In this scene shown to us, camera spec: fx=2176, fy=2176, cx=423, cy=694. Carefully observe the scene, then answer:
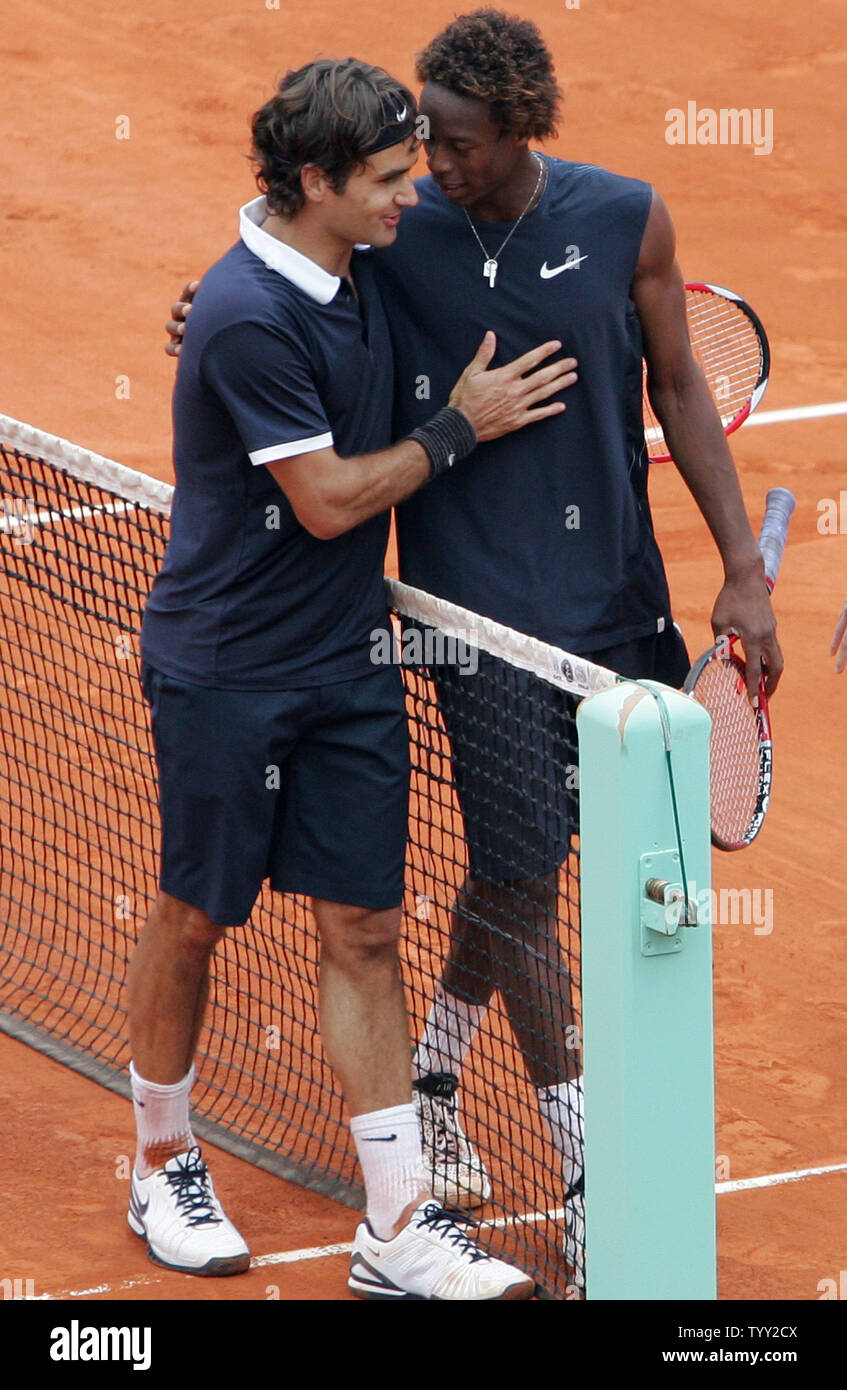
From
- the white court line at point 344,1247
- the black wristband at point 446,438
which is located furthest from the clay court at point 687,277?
the black wristband at point 446,438

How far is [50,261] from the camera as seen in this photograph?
1258 cm

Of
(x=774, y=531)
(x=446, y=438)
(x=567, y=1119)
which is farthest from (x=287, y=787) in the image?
(x=774, y=531)

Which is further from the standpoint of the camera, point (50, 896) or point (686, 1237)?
point (50, 896)

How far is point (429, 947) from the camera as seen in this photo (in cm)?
541

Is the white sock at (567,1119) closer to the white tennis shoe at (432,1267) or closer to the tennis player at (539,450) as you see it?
the tennis player at (539,450)

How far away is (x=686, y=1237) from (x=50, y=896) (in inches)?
111

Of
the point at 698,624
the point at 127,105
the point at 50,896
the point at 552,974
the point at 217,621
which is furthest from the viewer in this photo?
the point at 127,105

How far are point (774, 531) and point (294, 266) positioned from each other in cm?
146

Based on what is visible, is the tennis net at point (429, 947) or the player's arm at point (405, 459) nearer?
the player's arm at point (405, 459)

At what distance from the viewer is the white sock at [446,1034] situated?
4.71 meters

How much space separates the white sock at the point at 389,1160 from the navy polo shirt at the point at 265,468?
0.87 meters

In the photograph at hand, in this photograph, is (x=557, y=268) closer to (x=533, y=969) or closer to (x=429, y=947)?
(x=533, y=969)

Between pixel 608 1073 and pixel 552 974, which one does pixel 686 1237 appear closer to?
pixel 608 1073
